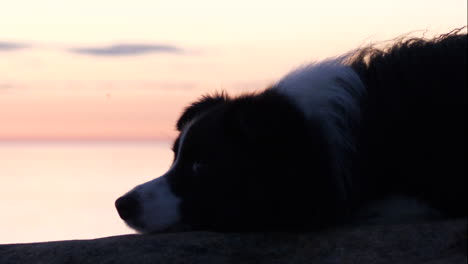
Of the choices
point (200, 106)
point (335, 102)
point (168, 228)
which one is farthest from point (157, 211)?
point (335, 102)

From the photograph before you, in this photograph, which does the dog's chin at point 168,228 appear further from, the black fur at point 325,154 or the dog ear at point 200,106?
the dog ear at point 200,106

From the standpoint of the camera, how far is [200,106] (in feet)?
23.8

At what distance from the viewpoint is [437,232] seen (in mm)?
5602

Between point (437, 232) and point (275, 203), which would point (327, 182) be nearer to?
point (275, 203)

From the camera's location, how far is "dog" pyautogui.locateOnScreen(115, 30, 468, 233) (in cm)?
620

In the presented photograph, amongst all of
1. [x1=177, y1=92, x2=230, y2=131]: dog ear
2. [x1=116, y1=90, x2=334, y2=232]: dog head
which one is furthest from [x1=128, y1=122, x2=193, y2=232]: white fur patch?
[x1=177, y1=92, x2=230, y2=131]: dog ear

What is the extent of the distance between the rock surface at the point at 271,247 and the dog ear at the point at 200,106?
4.94 feet

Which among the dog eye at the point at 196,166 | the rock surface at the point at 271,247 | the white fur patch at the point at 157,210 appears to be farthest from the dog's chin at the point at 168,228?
the dog eye at the point at 196,166

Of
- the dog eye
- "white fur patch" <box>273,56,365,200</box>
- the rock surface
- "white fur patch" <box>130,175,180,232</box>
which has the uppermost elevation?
"white fur patch" <box>273,56,365,200</box>

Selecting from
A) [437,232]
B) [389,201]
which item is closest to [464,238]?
[437,232]

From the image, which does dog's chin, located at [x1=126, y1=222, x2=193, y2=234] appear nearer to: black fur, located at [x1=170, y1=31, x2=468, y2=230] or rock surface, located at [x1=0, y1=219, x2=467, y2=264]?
black fur, located at [x1=170, y1=31, x2=468, y2=230]

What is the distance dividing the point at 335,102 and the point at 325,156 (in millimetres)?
473

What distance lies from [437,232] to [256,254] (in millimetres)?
1161

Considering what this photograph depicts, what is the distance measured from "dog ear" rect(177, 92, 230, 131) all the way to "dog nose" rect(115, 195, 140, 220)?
108 cm
